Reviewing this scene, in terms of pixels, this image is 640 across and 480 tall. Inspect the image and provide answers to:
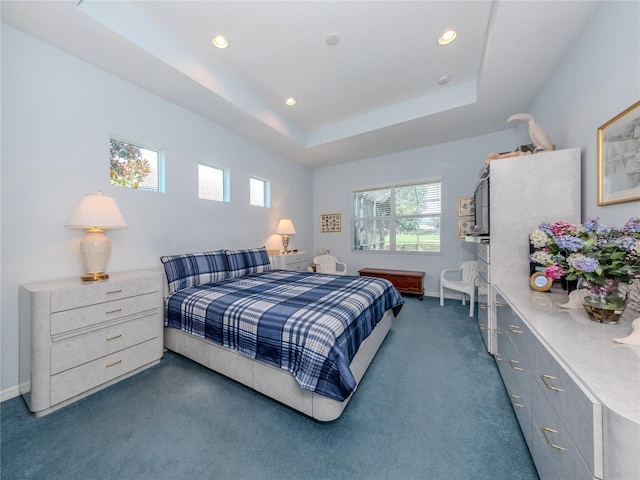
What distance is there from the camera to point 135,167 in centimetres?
268

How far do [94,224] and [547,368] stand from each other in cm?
299

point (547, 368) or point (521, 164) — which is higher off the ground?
point (521, 164)

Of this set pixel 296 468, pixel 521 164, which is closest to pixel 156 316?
pixel 296 468

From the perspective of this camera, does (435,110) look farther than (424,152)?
No

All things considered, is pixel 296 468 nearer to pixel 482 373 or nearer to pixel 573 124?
pixel 482 373

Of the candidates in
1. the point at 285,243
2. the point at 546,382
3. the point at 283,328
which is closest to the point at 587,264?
the point at 546,382

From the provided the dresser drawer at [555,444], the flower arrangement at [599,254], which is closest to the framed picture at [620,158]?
the flower arrangement at [599,254]

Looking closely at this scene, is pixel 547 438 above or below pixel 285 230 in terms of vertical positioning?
below

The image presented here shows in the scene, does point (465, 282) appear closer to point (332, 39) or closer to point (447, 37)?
point (447, 37)

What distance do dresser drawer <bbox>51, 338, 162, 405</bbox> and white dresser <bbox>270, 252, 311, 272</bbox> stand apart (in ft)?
6.70

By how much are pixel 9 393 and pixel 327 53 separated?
3958 mm

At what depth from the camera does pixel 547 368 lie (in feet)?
3.32

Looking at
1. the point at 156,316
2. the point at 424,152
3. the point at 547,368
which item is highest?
the point at 424,152

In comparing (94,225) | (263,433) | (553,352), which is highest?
(94,225)
